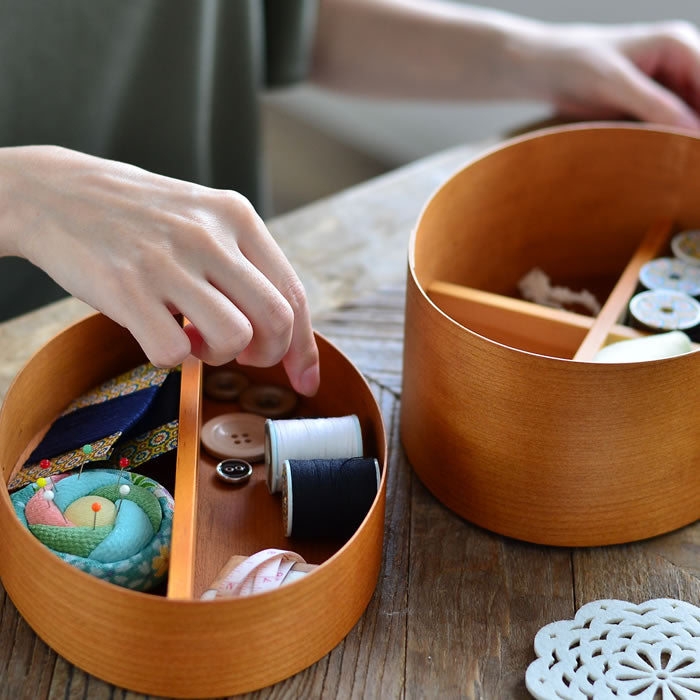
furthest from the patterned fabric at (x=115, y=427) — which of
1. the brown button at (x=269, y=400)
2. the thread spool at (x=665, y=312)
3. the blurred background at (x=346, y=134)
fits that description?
the blurred background at (x=346, y=134)

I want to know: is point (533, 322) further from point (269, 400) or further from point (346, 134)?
point (346, 134)

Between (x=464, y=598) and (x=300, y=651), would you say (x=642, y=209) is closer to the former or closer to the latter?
(x=464, y=598)

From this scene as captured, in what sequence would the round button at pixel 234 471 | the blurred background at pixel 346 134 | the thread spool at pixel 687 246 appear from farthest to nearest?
the blurred background at pixel 346 134
the thread spool at pixel 687 246
the round button at pixel 234 471

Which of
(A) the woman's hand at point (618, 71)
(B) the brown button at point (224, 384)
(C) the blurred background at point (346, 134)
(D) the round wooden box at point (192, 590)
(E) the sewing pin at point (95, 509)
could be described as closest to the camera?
(D) the round wooden box at point (192, 590)

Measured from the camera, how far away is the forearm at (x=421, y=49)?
5.36ft

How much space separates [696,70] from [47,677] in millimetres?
1342

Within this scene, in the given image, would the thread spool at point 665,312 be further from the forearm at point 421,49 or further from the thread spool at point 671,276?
the forearm at point 421,49

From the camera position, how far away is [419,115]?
3.32 metres

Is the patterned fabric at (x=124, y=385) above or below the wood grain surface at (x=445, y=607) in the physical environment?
above

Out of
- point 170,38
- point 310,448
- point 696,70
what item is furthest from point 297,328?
point 696,70

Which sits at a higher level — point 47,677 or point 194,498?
point 194,498

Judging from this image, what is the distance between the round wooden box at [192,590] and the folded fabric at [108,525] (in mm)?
32

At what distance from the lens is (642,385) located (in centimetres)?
74

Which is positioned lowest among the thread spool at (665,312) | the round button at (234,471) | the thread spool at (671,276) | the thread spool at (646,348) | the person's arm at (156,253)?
the round button at (234,471)
